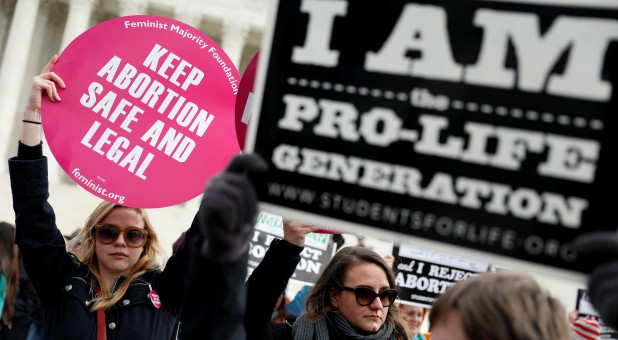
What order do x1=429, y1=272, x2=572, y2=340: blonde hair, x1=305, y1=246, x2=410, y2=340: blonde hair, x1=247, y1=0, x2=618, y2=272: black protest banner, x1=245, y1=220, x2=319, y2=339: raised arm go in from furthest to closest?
1. x1=305, y1=246, x2=410, y2=340: blonde hair
2. x1=245, y1=220, x2=319, y2=339: raised arm
3. x1=429, y1=272, x2=572, y2=340: blonde hair
4. x1=247, y1=0, x2=618, y2=272: black protest banner

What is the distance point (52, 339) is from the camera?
10.7ft

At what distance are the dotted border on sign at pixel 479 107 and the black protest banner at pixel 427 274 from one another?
4.88m

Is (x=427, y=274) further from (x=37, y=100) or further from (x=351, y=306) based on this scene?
(x=37, y=100)

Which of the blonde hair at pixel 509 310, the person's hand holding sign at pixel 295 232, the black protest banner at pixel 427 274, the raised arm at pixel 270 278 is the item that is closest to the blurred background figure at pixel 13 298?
the raised arm at pixel 270 278

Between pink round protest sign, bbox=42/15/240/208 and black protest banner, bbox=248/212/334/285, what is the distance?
379cm

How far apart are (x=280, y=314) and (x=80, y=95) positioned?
189 inches

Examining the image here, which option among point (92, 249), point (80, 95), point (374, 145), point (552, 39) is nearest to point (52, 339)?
point (92, 249)

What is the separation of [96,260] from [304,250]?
4.69 metres

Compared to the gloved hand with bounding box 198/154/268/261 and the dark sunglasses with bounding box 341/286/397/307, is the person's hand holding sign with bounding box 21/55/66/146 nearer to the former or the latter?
the dark sunglasses with bounding box 341/286/397/307

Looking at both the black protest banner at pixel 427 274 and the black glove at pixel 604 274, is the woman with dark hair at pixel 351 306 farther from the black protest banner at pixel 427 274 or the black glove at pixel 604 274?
the black protest banner at pixel 427 274

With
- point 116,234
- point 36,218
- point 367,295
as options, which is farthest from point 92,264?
point 367,295

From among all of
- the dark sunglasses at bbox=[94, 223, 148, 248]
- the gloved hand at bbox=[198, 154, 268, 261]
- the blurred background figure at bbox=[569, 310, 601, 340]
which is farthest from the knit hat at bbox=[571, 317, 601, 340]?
the gloved hand at bbox=[198, 154, 268, 261]

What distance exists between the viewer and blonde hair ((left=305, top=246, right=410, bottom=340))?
3.47 metres

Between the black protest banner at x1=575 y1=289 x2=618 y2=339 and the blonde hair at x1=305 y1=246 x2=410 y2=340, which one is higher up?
the black protest banner at x1=575 y1=289 x2=618 y2=339
